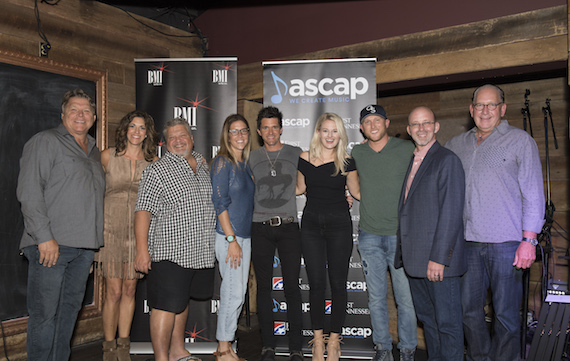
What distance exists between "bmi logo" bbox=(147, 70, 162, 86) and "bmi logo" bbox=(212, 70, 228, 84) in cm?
49

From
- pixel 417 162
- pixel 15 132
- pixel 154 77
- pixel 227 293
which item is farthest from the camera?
pixel 154 77

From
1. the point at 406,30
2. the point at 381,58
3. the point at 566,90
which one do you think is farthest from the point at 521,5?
the point at 566,90

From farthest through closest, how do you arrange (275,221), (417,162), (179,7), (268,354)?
(179,7)
(268,354)
(275,221)
(417,162)

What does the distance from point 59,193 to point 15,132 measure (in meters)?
1.29

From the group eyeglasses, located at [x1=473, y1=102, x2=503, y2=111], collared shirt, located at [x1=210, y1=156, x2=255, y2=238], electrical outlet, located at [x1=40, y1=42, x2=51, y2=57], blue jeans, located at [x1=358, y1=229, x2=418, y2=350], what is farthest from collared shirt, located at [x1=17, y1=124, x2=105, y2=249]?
eyeglasses, located at [x1=473, y1=102, x2=503, y2=111]

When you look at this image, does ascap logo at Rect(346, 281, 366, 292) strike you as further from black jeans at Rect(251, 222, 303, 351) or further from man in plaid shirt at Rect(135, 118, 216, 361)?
man in plaid shirt at Rect(135, 118, 216, 361)

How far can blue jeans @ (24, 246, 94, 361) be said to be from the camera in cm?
243

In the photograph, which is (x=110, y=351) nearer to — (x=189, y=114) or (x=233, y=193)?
(x=233, y=193)

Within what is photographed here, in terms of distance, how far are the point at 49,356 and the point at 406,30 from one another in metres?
3.96

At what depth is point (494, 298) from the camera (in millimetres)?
2582

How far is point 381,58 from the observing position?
4.13 m

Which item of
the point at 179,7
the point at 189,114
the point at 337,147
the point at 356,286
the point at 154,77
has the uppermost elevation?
the point at 179,7

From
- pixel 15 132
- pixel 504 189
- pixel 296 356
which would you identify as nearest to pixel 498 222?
pixel 504 189

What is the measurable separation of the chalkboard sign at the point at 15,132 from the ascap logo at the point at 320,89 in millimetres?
1967
